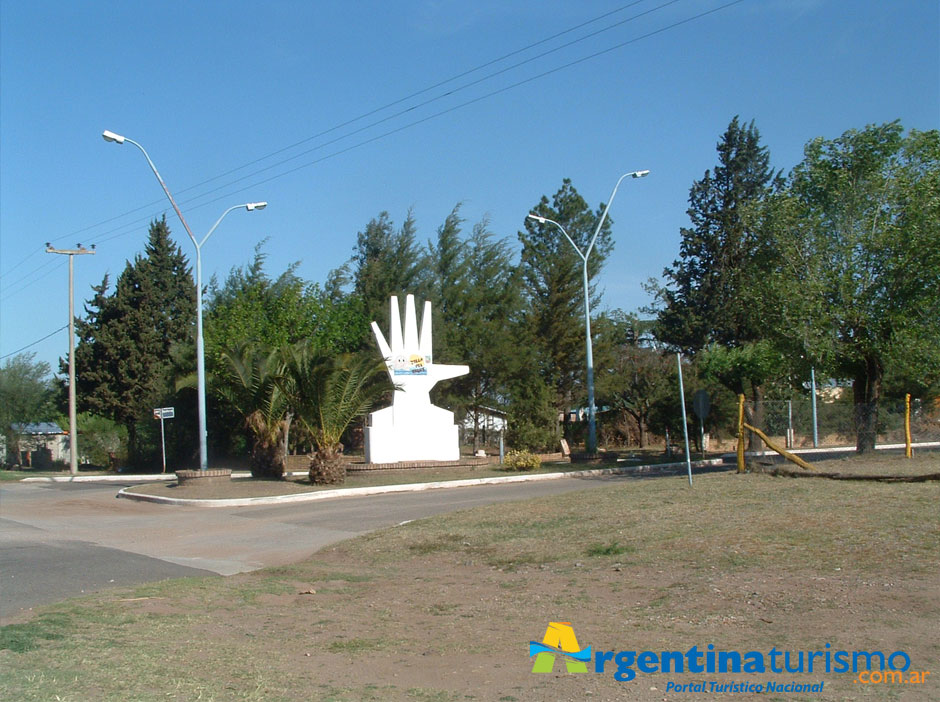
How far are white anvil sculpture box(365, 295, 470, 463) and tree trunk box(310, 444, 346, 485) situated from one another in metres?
4.27

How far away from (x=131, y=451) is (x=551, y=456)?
80.0 ft

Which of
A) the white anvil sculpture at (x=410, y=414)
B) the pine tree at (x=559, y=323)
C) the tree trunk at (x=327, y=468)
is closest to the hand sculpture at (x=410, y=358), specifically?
the white anvil sculpture at (x=410, y=414)

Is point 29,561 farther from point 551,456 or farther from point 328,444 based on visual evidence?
point 551,456

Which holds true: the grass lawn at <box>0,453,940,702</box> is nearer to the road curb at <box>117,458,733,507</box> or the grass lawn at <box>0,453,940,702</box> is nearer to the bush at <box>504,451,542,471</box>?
the road curb at <box>117,458,733,507</box>

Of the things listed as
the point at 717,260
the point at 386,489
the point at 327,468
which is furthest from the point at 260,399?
the point at 717,260

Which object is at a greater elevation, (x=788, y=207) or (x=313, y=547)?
(x=788, y=207)

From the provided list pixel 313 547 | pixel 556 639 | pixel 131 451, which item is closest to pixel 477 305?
pixel 131 451

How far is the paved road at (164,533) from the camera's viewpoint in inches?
440

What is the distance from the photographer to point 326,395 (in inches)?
957

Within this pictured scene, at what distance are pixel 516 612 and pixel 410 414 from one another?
71.6 feet

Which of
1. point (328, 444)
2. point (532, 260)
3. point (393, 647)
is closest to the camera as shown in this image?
point (393, 647)

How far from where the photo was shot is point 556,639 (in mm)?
7391

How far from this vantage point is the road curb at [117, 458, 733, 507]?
71.5 ft

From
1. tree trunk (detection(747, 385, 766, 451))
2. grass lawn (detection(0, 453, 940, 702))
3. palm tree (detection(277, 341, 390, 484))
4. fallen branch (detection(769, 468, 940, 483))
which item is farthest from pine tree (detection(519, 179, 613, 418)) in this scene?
grass lawn (detection(0, 453, 940, 702))
